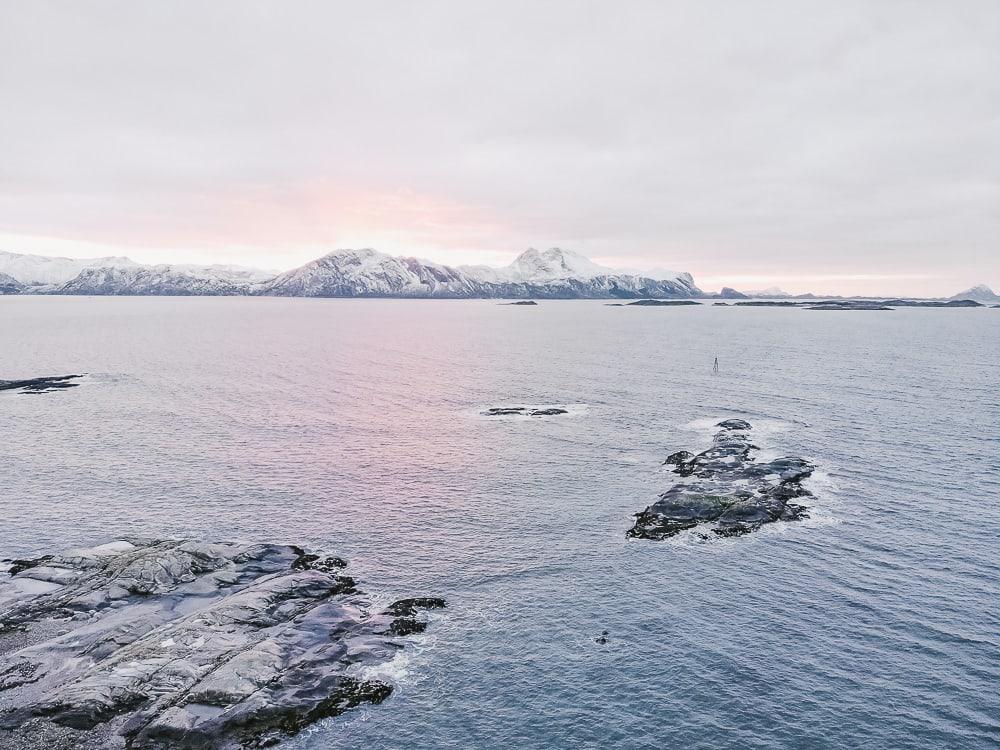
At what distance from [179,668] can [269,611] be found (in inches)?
330

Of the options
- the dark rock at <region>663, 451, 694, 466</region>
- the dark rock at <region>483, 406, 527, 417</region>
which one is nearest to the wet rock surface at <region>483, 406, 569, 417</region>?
the dark rock at <region>483, 406, 527, 417</region>


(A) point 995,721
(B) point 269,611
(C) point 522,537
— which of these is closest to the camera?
(A) point 995,721

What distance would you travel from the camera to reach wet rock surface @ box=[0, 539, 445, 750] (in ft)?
118

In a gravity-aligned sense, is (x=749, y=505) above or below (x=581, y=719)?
above

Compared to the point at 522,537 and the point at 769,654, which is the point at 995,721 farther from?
the point at 522,537

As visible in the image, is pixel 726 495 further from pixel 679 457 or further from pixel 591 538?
pixel 591 538

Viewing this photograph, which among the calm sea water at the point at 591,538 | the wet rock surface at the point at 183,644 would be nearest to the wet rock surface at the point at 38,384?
the calm sea water at the point at 591,538

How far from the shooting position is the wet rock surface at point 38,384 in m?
131

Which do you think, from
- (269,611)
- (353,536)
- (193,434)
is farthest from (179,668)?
(193,434)

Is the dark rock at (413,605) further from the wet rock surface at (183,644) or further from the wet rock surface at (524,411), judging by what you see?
the wet rock surface at (524,411)

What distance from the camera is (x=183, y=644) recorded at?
1674 inches

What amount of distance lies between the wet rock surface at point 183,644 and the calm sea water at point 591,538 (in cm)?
317

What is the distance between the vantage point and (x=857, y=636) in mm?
44656

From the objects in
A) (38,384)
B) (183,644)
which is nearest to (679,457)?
(183,644)
